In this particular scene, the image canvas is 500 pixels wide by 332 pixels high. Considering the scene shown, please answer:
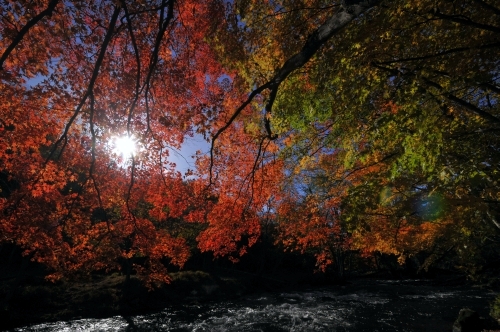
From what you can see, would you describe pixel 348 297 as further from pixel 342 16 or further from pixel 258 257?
pixel 342 16

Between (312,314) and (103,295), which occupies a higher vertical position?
(103,295)

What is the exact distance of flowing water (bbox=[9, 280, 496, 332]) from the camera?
44.8 ft

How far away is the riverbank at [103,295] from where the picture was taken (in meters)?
14.9

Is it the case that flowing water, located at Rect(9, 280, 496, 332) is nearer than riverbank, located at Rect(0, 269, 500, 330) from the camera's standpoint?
Yes

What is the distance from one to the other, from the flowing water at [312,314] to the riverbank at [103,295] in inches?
44.8

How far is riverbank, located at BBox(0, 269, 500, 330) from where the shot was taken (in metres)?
14.9

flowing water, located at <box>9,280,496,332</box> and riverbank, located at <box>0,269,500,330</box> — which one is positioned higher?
riverbank, located at <box>0,269,500,330</box>

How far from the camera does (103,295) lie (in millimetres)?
17812

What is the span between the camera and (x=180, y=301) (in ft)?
65.9

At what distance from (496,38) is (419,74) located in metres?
1.57

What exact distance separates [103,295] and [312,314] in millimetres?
13348

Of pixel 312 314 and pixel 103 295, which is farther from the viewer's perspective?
pixel 103 295

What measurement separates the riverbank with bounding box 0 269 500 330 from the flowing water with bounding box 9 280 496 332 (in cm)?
114

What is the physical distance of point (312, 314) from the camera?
642 inches
